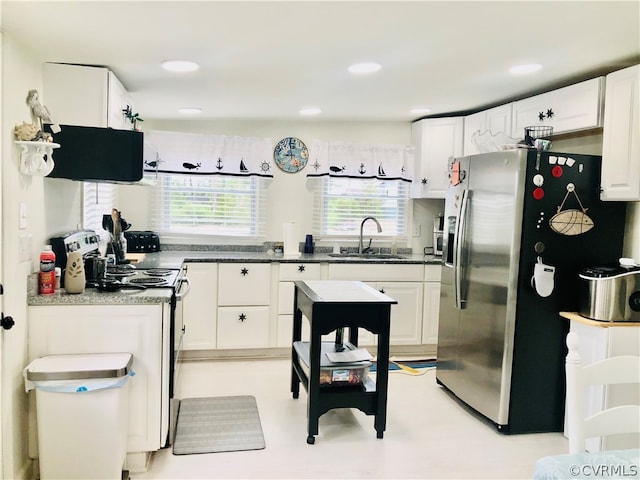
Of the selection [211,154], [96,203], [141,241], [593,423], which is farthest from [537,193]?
[141,241]

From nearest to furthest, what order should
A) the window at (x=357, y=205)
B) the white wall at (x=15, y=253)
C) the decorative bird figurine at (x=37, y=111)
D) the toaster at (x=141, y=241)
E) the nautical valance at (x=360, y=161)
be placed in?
the white wall at (x=15, y=253)
the decorative bird figurine at (x=37, y=111)
the toaster at (x=141, y=241)
the nautical valance at (x=360, y=161)
the window at (x=357, y=205)

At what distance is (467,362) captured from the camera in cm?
341

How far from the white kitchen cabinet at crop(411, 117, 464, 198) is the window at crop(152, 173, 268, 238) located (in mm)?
1480

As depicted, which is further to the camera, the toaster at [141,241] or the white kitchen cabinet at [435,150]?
the white kitchen cabinet at [435,150]

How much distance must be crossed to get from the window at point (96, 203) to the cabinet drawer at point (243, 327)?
→ 1212 millimetres

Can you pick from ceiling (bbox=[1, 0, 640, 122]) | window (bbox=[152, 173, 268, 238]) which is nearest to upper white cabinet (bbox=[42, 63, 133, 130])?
ceiling (bbox=[1, 0, 640, 122])

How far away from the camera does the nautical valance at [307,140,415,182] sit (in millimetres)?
4883

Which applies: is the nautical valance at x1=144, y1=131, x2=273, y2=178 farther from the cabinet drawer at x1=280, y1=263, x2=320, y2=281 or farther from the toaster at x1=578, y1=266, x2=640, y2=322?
the toaster at x1=578, y1=266, x2=640, y2=322

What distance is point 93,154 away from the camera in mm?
2699

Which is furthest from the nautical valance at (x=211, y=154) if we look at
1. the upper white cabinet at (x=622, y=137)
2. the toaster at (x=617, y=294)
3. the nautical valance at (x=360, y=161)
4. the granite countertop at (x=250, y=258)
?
the toaster at (x=617, y=294)

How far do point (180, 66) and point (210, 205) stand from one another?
2096 millimetres

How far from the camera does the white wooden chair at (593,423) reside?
1342mm

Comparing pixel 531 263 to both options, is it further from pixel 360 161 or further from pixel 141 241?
pixel 141 241

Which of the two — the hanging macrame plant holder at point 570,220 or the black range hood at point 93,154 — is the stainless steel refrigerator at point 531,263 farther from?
the black range hood at point 93,154
